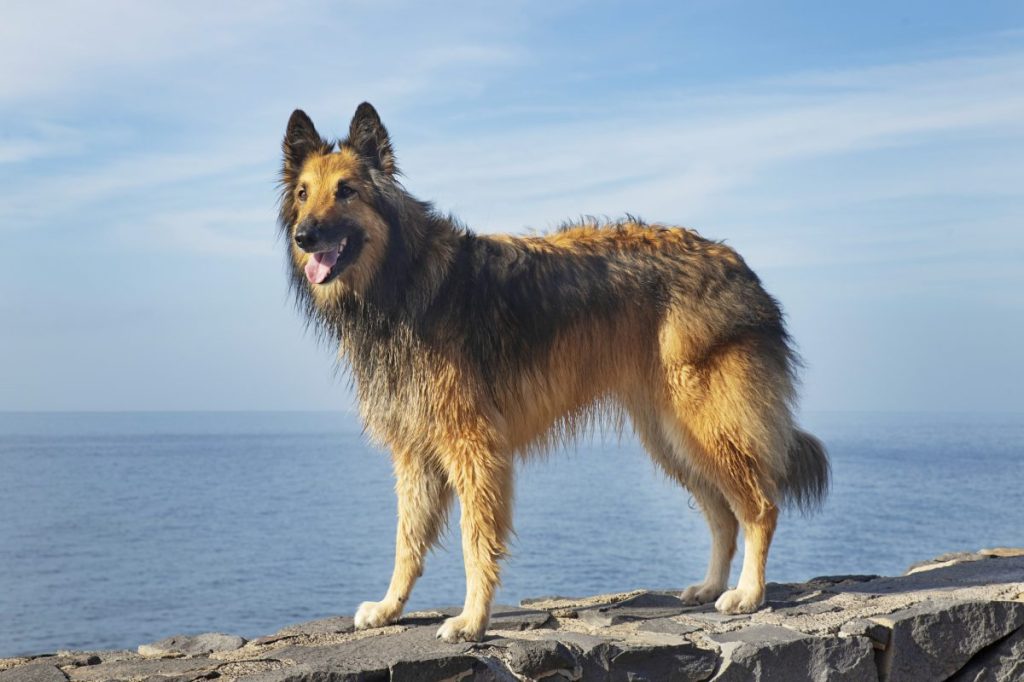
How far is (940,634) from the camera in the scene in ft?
16.5

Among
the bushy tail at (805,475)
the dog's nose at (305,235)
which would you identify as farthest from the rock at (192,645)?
the bushy tail at (805,475)

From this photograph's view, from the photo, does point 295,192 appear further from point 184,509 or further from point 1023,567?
point 184,509

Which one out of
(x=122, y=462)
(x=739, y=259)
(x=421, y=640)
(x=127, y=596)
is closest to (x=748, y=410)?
(x=739, y=259)

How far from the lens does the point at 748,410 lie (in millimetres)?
4988

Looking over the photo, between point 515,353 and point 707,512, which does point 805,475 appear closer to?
point 707,512

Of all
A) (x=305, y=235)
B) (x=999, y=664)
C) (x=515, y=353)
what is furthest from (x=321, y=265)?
(x=999, y=664)

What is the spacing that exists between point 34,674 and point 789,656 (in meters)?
3.22

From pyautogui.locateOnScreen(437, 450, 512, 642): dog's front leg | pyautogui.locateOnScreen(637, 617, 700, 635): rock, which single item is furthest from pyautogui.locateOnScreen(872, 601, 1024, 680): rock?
pyautogui.locateOnScreen(437, 450, 512, 642): dog's front leg

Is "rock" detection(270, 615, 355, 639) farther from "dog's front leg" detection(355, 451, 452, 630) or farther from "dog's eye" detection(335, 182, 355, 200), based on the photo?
"dog's eye" detection(335, 182, 355, 200)

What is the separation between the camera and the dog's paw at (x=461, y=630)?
168 inches

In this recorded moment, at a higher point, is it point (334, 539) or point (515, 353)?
point (515, 353)

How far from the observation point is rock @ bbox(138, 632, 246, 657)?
4.48 meters

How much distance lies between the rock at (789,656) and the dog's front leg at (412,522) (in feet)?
4.55

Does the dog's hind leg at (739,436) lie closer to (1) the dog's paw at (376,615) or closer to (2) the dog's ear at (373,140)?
(1) the dog's paw at (376,615)
